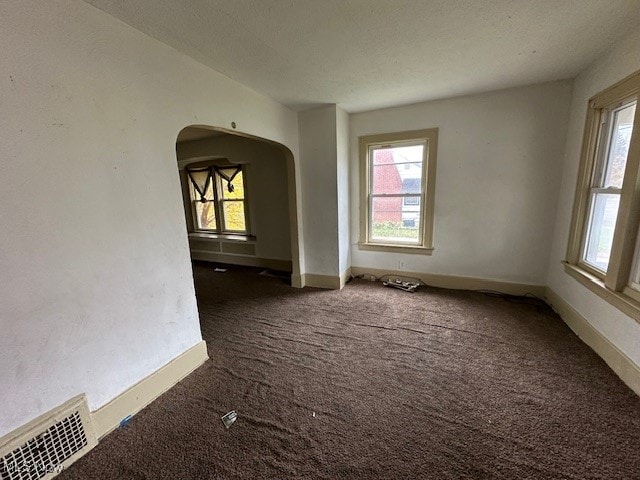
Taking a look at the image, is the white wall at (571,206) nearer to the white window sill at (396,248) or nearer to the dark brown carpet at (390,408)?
the dark brown carpet at (390,408)

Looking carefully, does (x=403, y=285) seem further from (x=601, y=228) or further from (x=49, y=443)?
(x=49, y=443)

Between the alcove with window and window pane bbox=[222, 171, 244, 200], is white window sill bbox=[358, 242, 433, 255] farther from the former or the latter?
window pane bbox=[222, 171, 244, 200]

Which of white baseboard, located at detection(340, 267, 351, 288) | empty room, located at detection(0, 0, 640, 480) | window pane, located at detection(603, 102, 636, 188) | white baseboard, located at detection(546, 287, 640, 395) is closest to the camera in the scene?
empty room, located at detection(0, 0, 640, 480)

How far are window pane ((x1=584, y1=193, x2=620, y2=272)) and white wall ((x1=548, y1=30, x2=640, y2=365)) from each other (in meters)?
0.25

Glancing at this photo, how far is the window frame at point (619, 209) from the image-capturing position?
1.84m

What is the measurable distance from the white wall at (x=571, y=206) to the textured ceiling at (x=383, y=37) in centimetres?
13

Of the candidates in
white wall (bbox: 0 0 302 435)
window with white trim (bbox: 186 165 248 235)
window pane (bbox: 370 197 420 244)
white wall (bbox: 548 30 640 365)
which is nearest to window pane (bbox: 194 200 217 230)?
window with white trim (bbox: 186 165 248 235)

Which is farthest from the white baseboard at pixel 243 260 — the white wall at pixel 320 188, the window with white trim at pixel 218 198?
the white wall at pixel 320 188

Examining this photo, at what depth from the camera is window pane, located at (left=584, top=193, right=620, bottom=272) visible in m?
2.17

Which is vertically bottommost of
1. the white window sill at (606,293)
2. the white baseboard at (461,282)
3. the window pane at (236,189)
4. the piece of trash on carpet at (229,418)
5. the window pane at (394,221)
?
the piece of trash on carpet at (229,418)

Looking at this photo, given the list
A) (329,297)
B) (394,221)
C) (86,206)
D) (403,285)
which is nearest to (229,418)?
(86,206)

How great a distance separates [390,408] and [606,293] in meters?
1.87

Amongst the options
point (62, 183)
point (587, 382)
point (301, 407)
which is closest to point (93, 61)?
point (62, 183)

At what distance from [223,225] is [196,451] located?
14.3 feet
